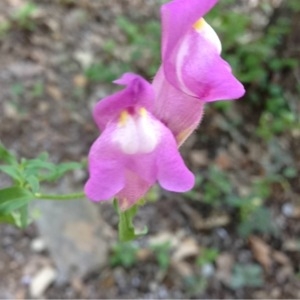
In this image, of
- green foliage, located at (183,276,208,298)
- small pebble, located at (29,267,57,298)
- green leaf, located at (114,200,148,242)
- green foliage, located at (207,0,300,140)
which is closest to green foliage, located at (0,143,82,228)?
green leaf, located at (114,200,148,242)

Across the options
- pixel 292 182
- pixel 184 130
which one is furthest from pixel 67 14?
pixel 184 130

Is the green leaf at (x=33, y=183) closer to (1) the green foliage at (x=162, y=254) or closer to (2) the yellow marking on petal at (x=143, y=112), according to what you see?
(2) the yellow marking on petal at (x=143, y=112)

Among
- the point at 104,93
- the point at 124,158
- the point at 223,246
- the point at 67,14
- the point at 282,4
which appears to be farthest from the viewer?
the point at 67,14

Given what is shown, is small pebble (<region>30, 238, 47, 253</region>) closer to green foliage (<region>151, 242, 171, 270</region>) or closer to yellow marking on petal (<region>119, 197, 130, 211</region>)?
green foliage (<region>151, 242, 171, 270</region>)

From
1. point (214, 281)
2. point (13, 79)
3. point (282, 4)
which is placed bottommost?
point (214, 281)

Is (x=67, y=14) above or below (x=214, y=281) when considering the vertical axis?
above

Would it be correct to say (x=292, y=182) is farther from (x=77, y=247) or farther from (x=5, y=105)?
(x=5, y=105)

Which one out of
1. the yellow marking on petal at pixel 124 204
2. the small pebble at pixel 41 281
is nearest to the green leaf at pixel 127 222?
the yellow marking on petal at pixel 124 204
